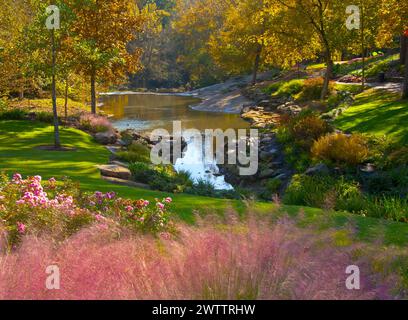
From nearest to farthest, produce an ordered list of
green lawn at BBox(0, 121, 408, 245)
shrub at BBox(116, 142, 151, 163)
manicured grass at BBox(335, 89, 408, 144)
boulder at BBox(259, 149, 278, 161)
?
green lawn at BBox(0, 121, 408, 245), manicured grass at BBox(335, 89, 408, 144), shrub at BBox(116, 142, 151, 163), boulder at BBox(259, 149, 278, 161)

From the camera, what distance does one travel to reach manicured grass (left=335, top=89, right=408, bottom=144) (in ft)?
54.4

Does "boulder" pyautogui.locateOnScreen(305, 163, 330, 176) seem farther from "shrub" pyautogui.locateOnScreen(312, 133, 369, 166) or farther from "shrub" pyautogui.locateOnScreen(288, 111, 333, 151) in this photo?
"shrub" pyautogui.locateOnScreen(288, 111, 333, 151)

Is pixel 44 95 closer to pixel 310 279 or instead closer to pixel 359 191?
pixel 359 191

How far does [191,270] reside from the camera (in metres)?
3.31

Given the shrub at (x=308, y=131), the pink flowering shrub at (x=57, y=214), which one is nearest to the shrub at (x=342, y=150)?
the shrub at (x=308, y=131)

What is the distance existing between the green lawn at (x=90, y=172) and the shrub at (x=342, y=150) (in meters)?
6.12

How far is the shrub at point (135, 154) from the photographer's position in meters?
17.5

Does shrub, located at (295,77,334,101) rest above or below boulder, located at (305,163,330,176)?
above

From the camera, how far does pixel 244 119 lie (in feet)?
106

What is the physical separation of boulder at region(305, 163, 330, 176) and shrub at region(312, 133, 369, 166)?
25.5 inches

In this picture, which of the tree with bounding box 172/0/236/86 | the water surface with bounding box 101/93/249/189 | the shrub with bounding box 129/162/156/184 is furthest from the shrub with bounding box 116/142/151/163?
the tree with bounding box 172/0/236/86

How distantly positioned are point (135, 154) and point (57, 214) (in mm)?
12327
